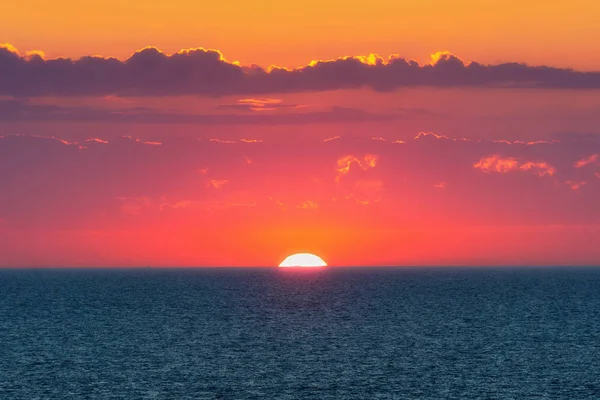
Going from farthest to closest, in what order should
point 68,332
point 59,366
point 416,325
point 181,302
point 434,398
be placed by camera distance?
point 181,302 < point 416,325 < point 68,332 < point 59,366 < point 434,398

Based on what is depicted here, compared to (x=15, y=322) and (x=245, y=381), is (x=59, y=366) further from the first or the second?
(x=15, y=322)

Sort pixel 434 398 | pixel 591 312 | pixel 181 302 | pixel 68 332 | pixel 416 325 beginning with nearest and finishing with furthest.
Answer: pixel 434 398 < pixel 68 332 < pixel 416 325 < pixel 591 312 < pixel 181 302

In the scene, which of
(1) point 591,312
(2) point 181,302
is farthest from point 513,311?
(2) point 181,302

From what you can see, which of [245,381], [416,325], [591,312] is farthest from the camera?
[591,312]

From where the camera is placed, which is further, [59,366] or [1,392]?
[59,366]

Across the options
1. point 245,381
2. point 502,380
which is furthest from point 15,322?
point 502,380

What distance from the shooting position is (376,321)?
145m

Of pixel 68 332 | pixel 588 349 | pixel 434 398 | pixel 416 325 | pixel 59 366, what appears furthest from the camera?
pixel 416 325

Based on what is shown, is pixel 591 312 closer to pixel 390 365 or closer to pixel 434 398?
pixel 390 365

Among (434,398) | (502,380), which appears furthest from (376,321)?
(434,398)

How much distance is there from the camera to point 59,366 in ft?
304

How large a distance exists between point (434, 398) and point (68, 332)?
228 feet

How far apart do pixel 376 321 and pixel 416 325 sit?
9.53 meters

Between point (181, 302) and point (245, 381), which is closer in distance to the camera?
point (245, 381)
